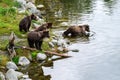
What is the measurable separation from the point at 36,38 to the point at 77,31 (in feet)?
21.2

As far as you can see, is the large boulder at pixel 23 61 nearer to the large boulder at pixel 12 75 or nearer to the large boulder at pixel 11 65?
the large boulder at pixel 11 65

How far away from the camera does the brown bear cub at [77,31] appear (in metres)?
30.2

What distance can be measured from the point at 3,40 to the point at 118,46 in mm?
7246

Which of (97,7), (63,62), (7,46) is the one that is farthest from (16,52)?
(97,7)

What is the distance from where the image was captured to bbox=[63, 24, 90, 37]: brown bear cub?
30.2 meters

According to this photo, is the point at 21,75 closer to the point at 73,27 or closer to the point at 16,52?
the point at 16,52

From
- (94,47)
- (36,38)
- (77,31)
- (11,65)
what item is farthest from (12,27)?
(11,65)

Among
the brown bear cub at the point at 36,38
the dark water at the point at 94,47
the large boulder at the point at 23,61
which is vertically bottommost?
the dark water at the point at 94,47

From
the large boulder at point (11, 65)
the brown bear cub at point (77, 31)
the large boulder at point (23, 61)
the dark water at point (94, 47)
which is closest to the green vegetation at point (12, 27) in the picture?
the large boulder at point (23, 61)

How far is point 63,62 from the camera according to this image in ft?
77.7

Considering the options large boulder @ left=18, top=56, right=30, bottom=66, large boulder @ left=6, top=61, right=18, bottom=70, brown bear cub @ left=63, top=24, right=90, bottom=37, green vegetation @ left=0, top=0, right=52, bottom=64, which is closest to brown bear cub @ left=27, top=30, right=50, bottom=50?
green vegetation @ left=0, top=0, right=52, bottom=64

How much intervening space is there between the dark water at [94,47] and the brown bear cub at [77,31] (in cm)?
80

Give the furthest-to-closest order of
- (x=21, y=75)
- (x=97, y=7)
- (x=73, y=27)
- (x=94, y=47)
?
(x=97, y=7)
(x=73, y=27)
(x=94, y=47)
(x=21, y=75)

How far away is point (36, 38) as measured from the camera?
81.0 feet
